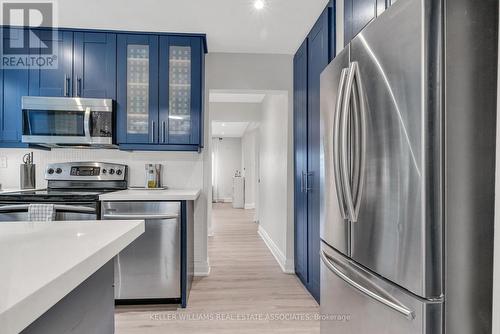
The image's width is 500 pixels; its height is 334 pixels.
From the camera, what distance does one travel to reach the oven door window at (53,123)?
2626 millimetres

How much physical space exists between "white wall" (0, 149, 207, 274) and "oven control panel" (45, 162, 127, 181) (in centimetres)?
7

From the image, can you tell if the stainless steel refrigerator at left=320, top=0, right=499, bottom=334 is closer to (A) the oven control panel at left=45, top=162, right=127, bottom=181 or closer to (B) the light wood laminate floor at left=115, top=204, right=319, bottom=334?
(B) the light wood laminate floor at left=115, top=204, right=319, bottom=334

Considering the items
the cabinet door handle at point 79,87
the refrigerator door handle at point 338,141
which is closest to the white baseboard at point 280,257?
the refrigerator door handle at point 338,141

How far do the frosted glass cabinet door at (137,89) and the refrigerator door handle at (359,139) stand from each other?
2.06 meters

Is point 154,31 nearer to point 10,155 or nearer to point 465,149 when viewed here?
point 10,155

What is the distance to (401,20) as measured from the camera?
3.37ft

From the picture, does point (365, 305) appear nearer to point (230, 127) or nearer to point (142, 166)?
point (142, 166)

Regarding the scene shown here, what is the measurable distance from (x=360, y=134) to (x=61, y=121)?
2.56m

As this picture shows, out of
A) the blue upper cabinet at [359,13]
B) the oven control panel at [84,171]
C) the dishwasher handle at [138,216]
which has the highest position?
the blue upper cabinet at [359,13]

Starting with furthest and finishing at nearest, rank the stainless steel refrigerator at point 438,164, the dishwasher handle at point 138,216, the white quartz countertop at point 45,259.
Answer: the dishwasher handle at point 138,216, the stainless steel refrigerator at point 438,164, the white quartz countertop at point 45,259

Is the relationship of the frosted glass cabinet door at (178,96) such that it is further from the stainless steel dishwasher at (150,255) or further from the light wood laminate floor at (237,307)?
the light wood laminate floor at (237,307)

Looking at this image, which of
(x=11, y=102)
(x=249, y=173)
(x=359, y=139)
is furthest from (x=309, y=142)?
(x=249, y=173)

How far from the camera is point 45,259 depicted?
2.17ft

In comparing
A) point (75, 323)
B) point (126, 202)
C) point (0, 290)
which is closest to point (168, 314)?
point (126, 202)
